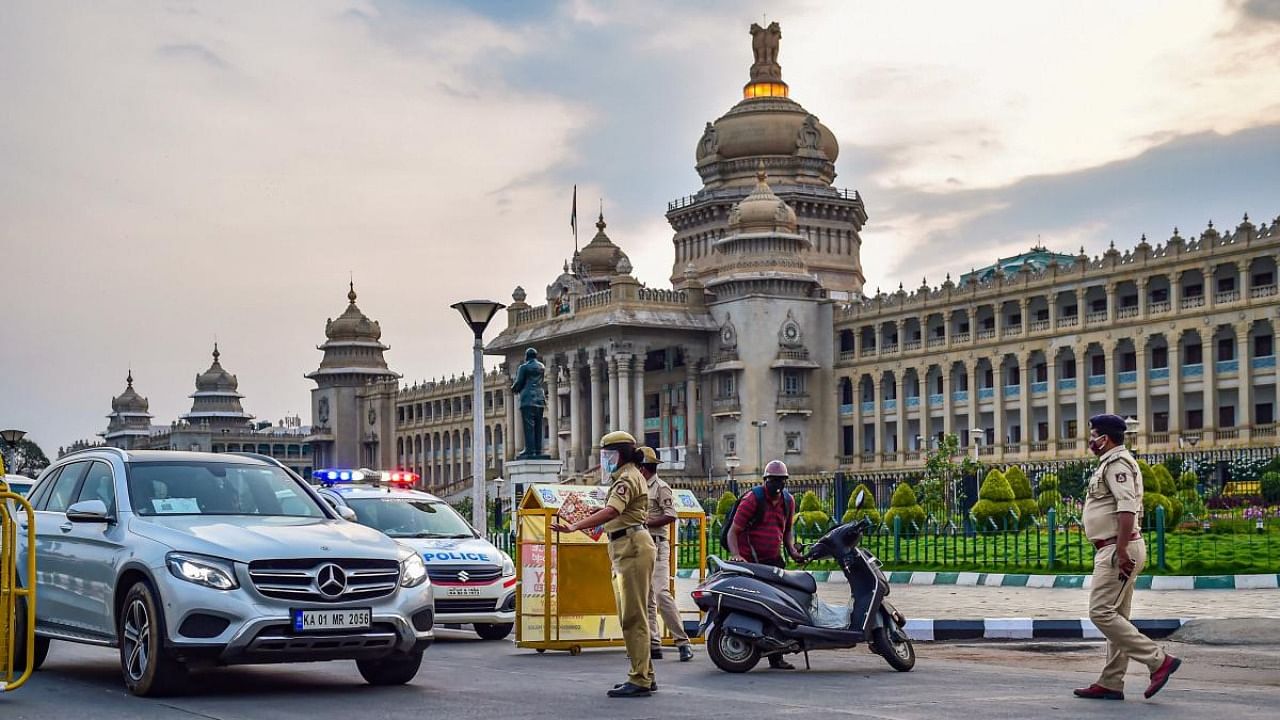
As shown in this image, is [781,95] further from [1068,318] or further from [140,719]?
[140,719]

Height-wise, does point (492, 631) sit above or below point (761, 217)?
below

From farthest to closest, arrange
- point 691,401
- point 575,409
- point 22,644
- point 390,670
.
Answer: point 575,409
point 691,401
point 22,644
point 390,670

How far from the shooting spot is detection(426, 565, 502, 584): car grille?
17.1 metres

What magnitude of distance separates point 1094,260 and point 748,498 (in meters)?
52.3

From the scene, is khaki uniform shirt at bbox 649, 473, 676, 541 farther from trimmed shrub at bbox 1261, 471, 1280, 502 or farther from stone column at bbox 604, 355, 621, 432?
stone column at bbox 604, 355, 621, 432

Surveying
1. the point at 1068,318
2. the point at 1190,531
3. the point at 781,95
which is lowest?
the point at 1190,531

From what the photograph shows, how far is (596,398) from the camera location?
75500 mm

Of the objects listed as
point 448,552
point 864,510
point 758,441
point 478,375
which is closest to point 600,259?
point 758,441

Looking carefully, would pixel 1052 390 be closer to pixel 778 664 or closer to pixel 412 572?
pixel 778 664

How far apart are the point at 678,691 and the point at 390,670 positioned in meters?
1.97

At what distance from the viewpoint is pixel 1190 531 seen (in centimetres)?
2897

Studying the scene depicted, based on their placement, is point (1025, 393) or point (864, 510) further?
point (1025, 393)

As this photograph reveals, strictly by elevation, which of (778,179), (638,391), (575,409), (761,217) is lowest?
(575,409)

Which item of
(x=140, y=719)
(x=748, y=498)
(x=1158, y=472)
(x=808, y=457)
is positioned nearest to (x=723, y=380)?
(x=808, y=457)
